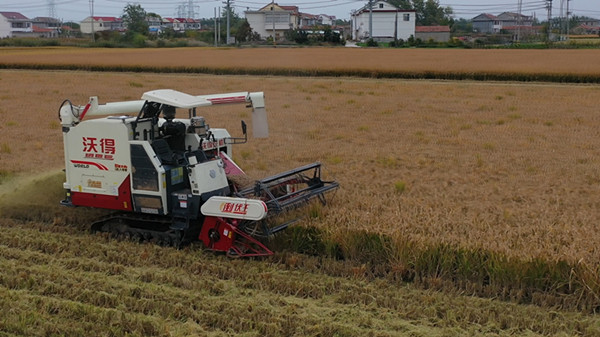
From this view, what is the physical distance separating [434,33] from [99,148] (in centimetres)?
10006

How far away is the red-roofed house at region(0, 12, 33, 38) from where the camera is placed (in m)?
118

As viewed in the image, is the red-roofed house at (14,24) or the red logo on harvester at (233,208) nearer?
the red logo on harvester at (233,208)

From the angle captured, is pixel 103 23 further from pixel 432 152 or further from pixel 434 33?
pixel 432 152

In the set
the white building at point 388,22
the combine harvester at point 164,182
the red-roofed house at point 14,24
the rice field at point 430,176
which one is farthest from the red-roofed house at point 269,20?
the combine harvester at point 164,182

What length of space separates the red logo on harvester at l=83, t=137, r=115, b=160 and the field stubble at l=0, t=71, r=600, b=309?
2995 mm

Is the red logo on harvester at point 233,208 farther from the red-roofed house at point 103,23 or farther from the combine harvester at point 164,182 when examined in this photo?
the red-roofed house at point 103,23

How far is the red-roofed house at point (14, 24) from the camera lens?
388 feet

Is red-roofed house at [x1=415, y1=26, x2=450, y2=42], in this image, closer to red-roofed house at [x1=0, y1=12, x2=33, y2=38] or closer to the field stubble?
red-roofed house at [x1=0, y1=12, x2=33, y2=38]

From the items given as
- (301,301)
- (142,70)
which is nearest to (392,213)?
(301,301)

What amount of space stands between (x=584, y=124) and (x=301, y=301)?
14238 millimetres

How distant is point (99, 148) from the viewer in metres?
9.09

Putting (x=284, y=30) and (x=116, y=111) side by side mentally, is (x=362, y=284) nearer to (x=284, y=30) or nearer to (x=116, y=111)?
(x=116, y=111)

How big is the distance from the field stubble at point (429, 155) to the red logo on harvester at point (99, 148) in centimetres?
300

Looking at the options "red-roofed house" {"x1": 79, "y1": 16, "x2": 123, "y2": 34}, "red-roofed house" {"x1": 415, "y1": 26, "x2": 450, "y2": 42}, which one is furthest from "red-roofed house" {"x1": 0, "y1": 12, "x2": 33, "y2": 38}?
"red-roofed house" {"x1": 415, "y1": 26, "x2": 450, "y2": 42}
